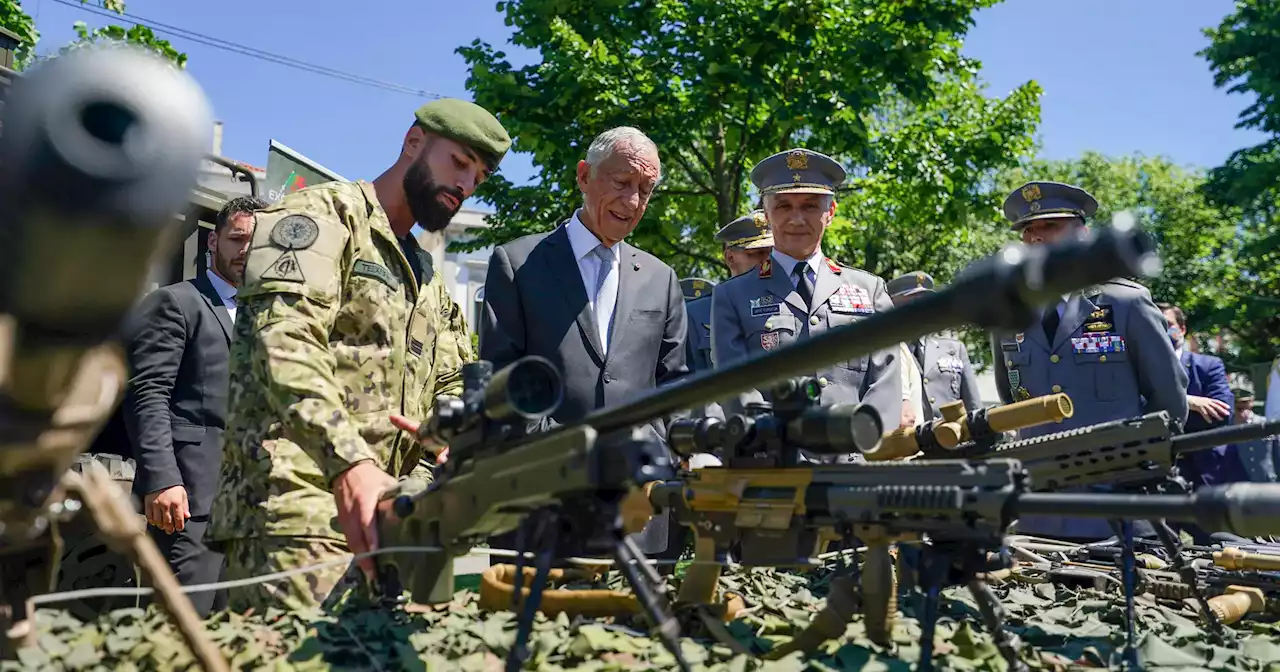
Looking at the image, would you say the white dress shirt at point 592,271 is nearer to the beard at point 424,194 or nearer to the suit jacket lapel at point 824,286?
the beard at point 424,194

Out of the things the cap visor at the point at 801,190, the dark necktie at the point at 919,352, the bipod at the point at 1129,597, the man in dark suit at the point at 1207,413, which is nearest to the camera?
the bipod at the point at 1129,597

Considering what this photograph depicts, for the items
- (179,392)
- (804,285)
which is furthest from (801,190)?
(179,392)

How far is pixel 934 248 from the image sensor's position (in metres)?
25.7

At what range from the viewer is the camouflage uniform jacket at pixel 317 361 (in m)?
3.18

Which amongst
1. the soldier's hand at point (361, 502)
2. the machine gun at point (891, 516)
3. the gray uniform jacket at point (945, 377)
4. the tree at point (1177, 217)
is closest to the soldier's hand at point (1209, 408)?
the gray uniform jacket at point (945, 377)

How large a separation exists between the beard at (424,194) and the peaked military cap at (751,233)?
16.5ft

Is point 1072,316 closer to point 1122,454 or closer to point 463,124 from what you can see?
point 1122,454

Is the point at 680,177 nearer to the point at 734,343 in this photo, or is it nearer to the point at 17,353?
the point at 734,343

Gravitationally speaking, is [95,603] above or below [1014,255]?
below

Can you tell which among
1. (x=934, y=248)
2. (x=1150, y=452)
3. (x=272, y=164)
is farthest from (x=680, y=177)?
(x=1150, y=452)

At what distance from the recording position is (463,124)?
3.82 metres

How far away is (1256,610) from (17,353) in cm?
409

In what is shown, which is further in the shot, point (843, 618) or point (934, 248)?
point (934, 248)

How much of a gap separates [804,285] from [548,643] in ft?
10.3
